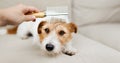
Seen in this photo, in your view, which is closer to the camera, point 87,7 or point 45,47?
point 45,47

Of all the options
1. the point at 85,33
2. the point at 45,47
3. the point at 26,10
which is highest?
the point at 26,10

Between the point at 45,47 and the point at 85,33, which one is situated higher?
the point at 45,47

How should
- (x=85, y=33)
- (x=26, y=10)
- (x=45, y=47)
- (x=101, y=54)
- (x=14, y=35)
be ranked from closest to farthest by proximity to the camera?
1. (x=45, y=47)
2. (x=101, y=54)
3. (x=26, y=10)
4. (x=14, y=35)
5. (x=85, y=33)

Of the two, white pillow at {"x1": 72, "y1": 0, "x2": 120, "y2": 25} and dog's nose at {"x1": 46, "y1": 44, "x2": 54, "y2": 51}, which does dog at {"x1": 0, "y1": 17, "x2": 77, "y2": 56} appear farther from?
white pillow at {"x1": 72, "y1": 0, "x2": 120, "y2": 25}

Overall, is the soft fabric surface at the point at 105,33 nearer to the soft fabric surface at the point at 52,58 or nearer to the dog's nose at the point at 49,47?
the soft fabric surface at the point at 52,58

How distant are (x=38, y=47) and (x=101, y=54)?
303 millimetres

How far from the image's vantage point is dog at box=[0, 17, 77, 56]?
40.1 inches

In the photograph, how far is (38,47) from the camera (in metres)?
1.20

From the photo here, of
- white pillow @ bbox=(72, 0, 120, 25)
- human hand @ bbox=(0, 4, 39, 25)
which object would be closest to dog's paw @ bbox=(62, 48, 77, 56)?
human hand @ bbox=(0, 4, 39, 25)

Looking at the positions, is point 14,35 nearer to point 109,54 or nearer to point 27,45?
point 27,45

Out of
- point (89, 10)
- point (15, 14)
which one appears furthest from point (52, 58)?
point (89, 10)

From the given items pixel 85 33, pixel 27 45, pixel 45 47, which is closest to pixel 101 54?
pixel 45 47

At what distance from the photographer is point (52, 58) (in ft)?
3.48

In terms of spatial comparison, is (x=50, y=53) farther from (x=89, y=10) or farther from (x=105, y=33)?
(x=89, y=10)
